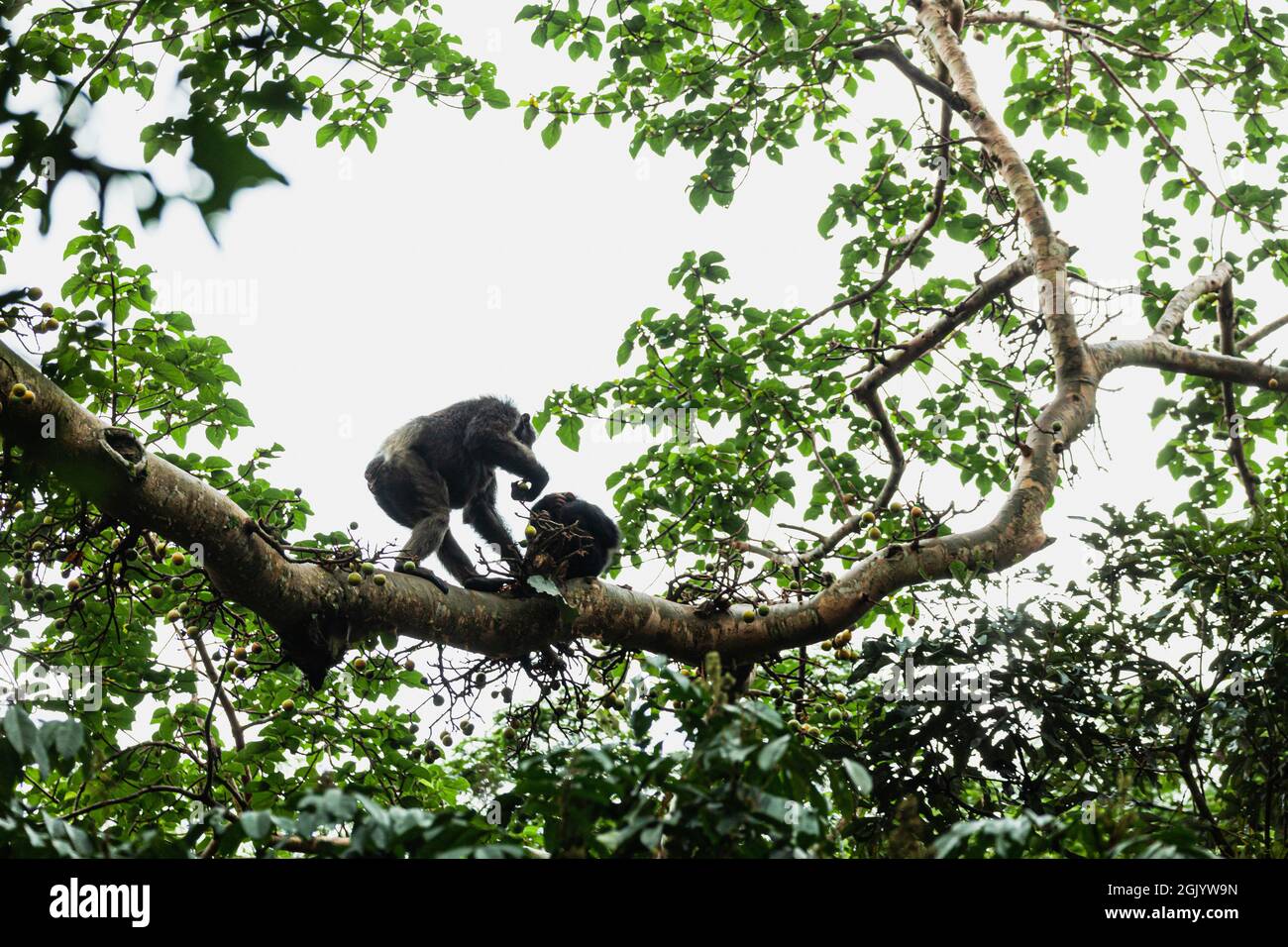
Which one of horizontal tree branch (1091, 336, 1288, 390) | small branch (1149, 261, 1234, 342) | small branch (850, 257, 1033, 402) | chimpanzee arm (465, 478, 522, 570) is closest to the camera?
small branch (850, 257, 1033, 402)

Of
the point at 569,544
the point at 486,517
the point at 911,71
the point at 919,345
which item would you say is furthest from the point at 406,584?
the point at 911,71

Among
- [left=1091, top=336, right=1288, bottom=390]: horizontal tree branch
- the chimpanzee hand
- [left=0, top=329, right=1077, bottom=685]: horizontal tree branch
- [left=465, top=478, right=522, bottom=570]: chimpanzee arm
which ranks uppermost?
[left=1091, top=336, right=1288, bottom=390]: horizontal tree branch

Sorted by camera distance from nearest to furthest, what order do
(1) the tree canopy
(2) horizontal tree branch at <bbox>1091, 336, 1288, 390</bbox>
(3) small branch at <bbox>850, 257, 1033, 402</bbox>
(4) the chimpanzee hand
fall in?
1. (1) the tree canopy
2. (4) the chimpanzee hand
3. (3) small branch at <bbox>850, 257, 1033, 402</bbox>
4. (2) horizontal tree branch at <bbox>1091, 336, 1288, 390</bbox>

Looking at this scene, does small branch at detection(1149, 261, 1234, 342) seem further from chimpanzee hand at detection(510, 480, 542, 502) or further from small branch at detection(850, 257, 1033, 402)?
chimpanzee hand at detection(510, 480, 542, 502)

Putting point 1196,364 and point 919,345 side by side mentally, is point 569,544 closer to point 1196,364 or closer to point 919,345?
point 919,345

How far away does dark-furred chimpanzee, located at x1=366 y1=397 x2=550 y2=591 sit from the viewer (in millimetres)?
4617

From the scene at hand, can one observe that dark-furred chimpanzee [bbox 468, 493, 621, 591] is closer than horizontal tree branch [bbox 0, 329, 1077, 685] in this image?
No

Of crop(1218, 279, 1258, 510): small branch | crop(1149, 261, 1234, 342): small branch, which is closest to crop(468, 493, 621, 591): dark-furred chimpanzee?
crop(1149, 261, 1234, 342): small branch

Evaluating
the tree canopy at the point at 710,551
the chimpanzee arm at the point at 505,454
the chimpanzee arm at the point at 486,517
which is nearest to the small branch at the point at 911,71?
the tree canopy at the point at 710,551

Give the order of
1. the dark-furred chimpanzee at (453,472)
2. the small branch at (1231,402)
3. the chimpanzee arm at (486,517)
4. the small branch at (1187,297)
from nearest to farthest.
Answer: the dark-furred chimpanzee at (453,472) → the chimpanzee arm at (486,517) → the small branch at (1187,297) → the small branch at (1231,402)

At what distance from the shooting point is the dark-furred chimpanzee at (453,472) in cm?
462

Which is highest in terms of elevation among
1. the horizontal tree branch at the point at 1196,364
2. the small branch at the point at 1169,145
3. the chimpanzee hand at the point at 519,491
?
the small branch at the point at 1169,145

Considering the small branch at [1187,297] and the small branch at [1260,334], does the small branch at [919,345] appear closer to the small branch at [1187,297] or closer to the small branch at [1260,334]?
the small branch at [1187,297]

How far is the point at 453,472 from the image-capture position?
16.4ft
